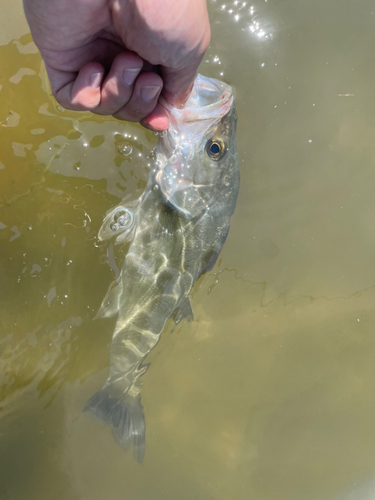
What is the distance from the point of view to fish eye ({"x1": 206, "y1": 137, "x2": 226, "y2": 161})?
1.88 m

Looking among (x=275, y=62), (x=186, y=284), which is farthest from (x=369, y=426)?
(x=275, y=62)

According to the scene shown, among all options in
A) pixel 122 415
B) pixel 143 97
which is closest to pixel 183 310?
pixel 122 415

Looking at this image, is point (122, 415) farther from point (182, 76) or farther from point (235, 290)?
point (182, 76)

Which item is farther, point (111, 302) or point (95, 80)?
point (111, 302)

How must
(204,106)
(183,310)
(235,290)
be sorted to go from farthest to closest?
(235,290) < (183,310) < (204,106)

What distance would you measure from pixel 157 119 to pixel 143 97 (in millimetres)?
190

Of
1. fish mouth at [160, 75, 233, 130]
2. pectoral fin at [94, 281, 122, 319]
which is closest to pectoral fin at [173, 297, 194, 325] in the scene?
pectoral fin at [94, 281, 122, 319]

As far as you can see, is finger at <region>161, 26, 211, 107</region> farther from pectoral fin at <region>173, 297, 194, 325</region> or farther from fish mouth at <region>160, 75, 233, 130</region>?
pectoral fin at <region>173, 297, 194, 325</region>

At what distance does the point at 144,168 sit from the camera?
7.61 ft

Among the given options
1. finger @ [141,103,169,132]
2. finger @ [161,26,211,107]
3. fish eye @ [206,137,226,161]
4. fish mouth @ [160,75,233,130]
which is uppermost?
finger @ [161,26,211,107]

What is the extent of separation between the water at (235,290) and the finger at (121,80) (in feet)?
2.86

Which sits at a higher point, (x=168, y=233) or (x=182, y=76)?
(x=182, y=76)

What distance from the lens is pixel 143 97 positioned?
1.41 meters

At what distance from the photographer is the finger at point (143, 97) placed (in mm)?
1366
